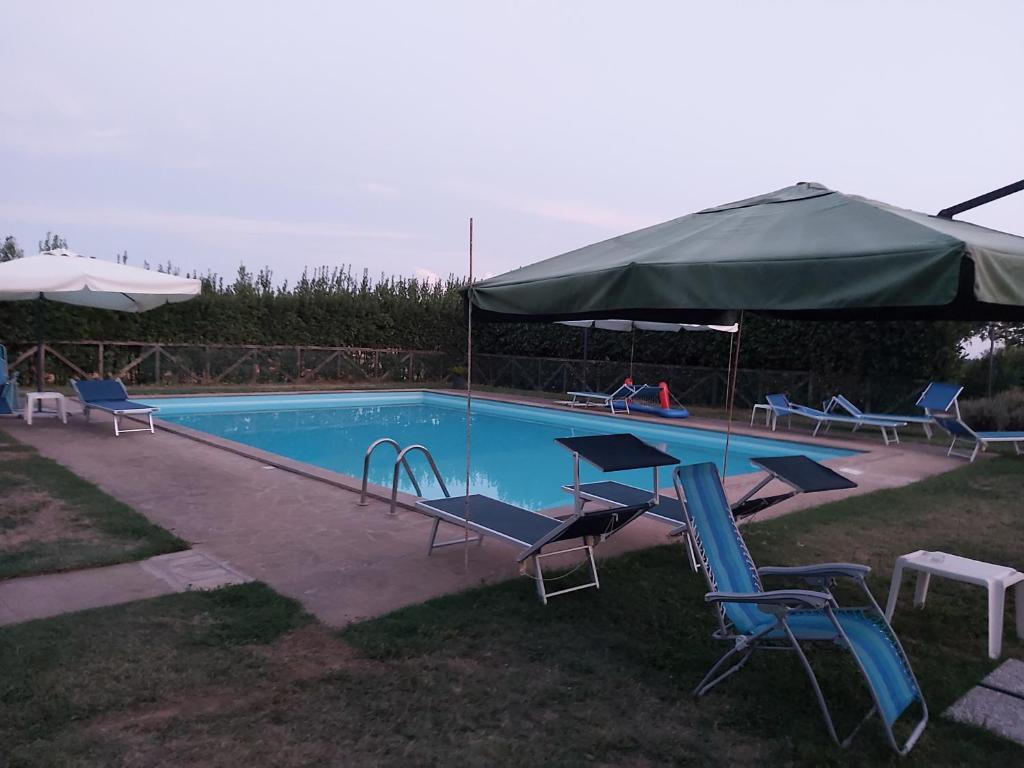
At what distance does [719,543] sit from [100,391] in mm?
10121

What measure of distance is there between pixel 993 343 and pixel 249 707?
628 inches

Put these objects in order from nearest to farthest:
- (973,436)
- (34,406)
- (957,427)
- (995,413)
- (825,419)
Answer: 1. (973,436)
2. (957,427)
3. (34,406)
4. (995,413)
5. (825,419)

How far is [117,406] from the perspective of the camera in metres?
10.4

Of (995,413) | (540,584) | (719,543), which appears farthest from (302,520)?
(995,413)

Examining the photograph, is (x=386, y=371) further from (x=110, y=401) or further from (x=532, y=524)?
(x=532, y=524)

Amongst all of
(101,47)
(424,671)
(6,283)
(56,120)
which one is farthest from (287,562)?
(56,120)

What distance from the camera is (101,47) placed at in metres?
11.7

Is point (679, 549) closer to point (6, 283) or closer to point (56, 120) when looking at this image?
point (6, 283)

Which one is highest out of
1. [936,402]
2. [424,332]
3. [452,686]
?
[424,332]

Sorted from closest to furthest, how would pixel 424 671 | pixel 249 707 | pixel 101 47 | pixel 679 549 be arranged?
pixel 249 707, pixel 424 671, pixel 679 549, pixel 101 47

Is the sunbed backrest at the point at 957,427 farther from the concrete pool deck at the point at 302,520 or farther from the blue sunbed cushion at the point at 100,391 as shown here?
the blue sunbed cushion at the point at 100,391

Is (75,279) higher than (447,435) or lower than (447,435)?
higher

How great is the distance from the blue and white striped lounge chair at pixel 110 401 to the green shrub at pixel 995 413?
13.2 meters

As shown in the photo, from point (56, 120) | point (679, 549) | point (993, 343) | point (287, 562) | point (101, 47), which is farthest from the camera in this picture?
point (993, 343)
